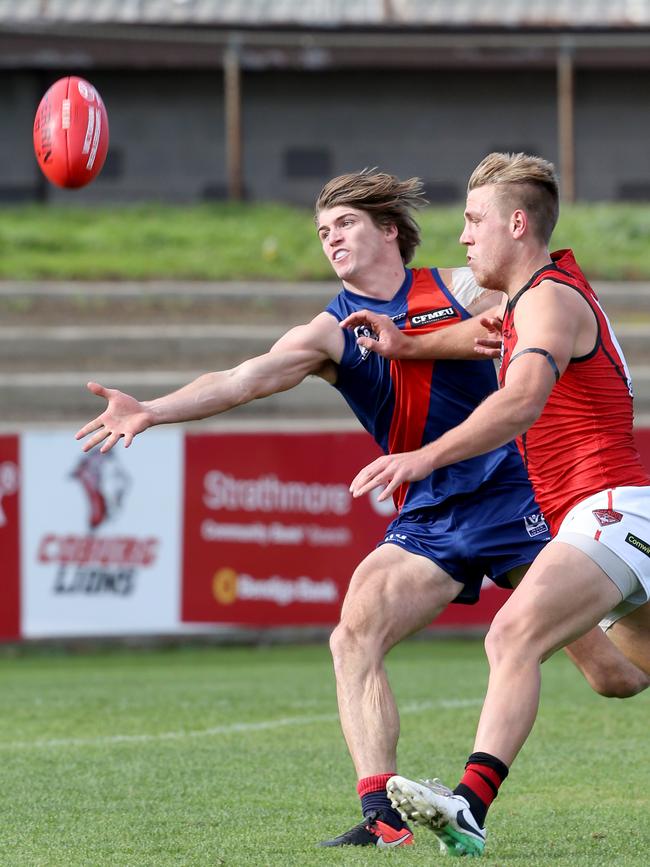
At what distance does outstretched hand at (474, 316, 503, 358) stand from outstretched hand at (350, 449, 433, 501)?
0.98 m

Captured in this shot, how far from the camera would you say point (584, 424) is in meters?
4.93

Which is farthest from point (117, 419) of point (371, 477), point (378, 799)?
point (378, 799)

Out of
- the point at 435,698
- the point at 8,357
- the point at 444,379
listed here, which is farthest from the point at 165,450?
the point at 444,379

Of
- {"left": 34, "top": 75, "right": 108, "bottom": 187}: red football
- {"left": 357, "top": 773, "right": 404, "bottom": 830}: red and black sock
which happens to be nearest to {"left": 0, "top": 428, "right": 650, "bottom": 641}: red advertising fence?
{"left": 34, "top": 75, "right": 108, "bottom": 187}: red football

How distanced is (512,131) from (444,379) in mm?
21383

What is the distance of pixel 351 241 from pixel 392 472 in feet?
5.02

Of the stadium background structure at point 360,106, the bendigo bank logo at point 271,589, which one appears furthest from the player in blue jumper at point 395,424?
the stadium background structure at point 360,106

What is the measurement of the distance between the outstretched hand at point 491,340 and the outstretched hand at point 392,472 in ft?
3.23

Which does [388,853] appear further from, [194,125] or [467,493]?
[194,125]

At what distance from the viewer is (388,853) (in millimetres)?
4855

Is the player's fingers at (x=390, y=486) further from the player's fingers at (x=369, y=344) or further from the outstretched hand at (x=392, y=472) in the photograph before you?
the player's fingers at (x=369, y=344)

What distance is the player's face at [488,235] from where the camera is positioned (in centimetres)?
506

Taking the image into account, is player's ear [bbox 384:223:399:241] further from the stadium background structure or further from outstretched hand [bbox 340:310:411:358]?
the stadium background structure

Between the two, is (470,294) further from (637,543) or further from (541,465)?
(637,543)
